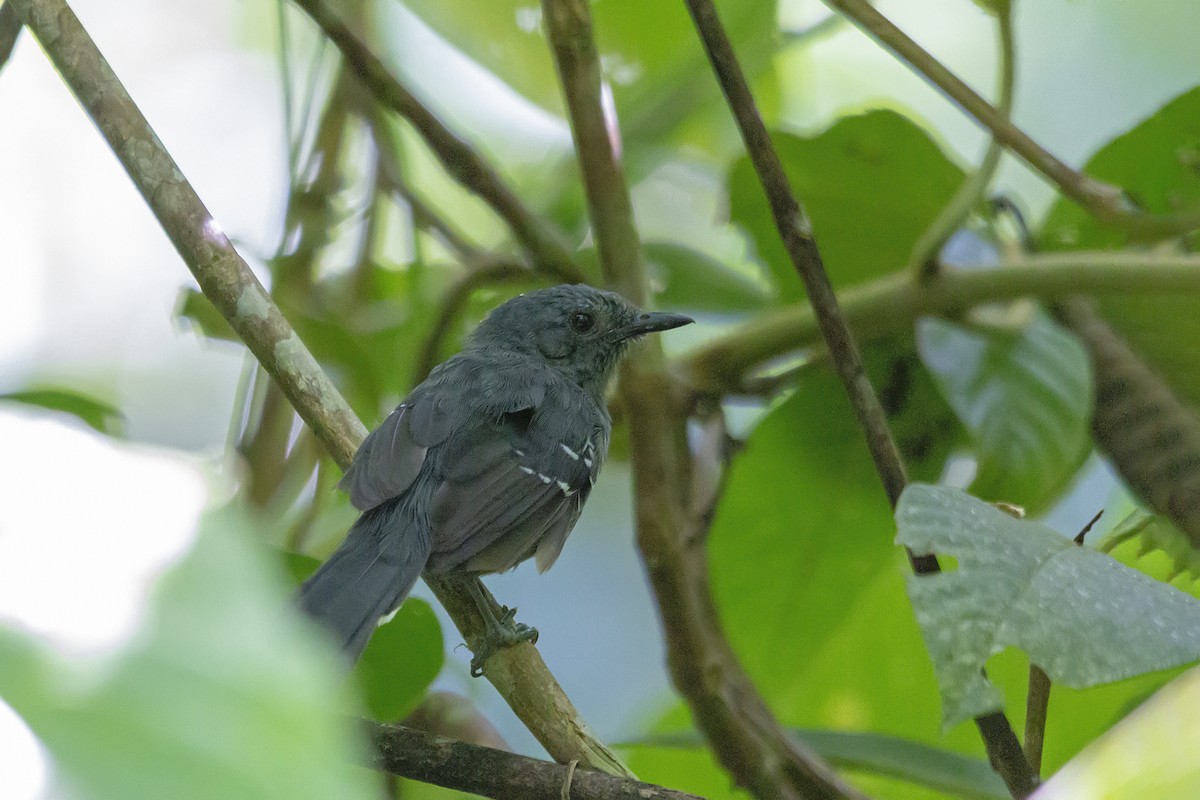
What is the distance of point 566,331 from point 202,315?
97 centimetres

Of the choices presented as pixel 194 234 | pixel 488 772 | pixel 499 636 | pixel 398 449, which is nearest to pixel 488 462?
pixel 398 449

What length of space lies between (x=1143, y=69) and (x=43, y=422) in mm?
3634

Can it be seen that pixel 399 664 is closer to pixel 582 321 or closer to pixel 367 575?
pixel 367 575

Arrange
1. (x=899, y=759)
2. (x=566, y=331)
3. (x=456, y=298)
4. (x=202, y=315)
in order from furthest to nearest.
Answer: (x=566, y=331) < (x=456, y=298) < (x=202, y=315) < (x=899, y=759)

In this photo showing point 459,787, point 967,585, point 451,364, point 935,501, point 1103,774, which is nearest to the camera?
point 1103,774

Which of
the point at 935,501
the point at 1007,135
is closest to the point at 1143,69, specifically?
the point at 1007,135

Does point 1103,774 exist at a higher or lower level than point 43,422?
lower

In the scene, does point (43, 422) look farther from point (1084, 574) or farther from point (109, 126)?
point (109, 126)

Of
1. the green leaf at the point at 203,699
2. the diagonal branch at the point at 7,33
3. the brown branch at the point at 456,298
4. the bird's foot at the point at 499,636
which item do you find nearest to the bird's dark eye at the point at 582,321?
the brown branch at the point at 456,298

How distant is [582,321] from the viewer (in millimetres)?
3100

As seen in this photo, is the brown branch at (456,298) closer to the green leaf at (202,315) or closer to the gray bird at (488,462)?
the gray bird at (488,462)

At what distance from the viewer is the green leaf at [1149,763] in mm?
789

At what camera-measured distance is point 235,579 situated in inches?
18.3

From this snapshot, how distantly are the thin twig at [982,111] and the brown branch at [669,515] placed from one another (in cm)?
58
